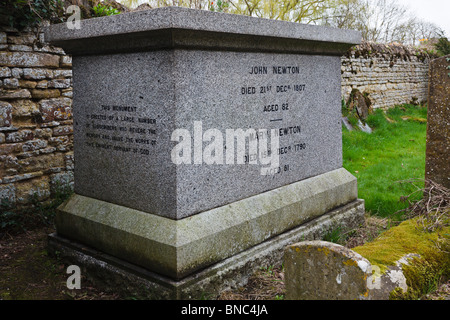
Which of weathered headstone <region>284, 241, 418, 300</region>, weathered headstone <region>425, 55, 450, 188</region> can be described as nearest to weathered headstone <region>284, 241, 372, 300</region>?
weathered headstone <region>284, 241, 418, 300</region>

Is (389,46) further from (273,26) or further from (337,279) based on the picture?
(337,279)

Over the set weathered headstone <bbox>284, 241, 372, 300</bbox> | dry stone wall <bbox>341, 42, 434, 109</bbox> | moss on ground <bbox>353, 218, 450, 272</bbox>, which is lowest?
moss on ground <bbox>353, 218, 450, 272</bbox>

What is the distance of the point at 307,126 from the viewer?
4.10 meters

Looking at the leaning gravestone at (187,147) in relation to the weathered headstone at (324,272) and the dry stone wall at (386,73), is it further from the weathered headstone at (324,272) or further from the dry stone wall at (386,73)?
the dry stone wall at (386,73)

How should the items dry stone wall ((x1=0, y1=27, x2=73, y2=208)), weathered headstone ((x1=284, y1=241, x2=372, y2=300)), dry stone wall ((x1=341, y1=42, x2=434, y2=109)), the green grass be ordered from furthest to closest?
1. dry stone wall ((x1=341, y1=42, x2=434, y2=109))
2. the green grass
3. dry stone wall ((x1=0, y1=27, x2=73, y2=208))
4. weathered headstone ((x1=284, y1=241, x2=372, y2=300))

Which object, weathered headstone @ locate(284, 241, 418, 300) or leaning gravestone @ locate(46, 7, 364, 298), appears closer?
weathered headstone @ locate(284, 241, 418, 300)

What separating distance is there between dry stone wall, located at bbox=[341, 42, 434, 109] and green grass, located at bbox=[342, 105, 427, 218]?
84 cm

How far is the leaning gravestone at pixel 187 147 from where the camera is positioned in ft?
9.38

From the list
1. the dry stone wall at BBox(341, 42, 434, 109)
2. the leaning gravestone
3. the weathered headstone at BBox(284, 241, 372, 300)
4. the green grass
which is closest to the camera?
the weathered headstone at BBox(284, 241, 372, 300)

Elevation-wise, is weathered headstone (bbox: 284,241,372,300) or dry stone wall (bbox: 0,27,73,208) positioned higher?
dry stone wall (bbox: 0,27,73,208)

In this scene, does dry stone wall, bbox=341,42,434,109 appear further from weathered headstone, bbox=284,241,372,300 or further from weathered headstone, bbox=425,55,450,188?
weathered headstone, bbox=284,241,372,300

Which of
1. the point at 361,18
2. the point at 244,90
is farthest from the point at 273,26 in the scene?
the point at 361,18

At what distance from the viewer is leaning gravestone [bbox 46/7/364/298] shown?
2859 mm

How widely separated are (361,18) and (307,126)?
19.2 meters
